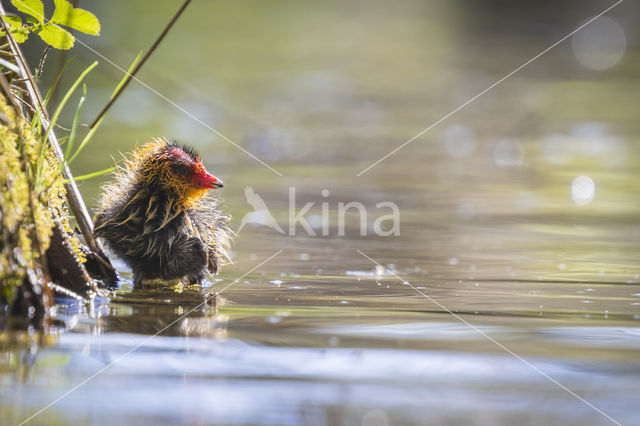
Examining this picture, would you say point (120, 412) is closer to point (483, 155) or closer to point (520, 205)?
point (520, 205)

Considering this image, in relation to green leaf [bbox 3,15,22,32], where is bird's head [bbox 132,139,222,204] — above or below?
below

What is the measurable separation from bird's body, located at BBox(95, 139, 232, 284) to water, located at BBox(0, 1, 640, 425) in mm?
206

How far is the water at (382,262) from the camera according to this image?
2.32m

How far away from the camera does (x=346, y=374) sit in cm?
248

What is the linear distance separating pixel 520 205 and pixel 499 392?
3.84 meters

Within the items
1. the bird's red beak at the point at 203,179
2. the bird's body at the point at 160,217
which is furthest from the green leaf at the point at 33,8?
the bird's red beak at the point at 203,179

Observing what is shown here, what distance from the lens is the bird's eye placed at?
3.77m

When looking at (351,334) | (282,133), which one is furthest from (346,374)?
(282,133)

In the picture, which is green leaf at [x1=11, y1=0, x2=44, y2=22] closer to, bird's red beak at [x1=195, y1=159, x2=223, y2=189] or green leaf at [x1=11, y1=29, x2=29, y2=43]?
green leaf at [x1=11, y1=29, x2=29, y2=43]

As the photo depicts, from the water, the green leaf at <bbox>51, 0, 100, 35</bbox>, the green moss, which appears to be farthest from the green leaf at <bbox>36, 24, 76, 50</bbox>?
the water

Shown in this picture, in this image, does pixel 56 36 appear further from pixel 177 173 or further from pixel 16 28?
pixel 177 173

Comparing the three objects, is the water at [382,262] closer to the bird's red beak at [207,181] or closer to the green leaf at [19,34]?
the bird's red beak at [207,181]

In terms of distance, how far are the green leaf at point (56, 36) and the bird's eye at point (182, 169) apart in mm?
703

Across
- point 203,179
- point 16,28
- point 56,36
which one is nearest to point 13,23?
point 16,28
